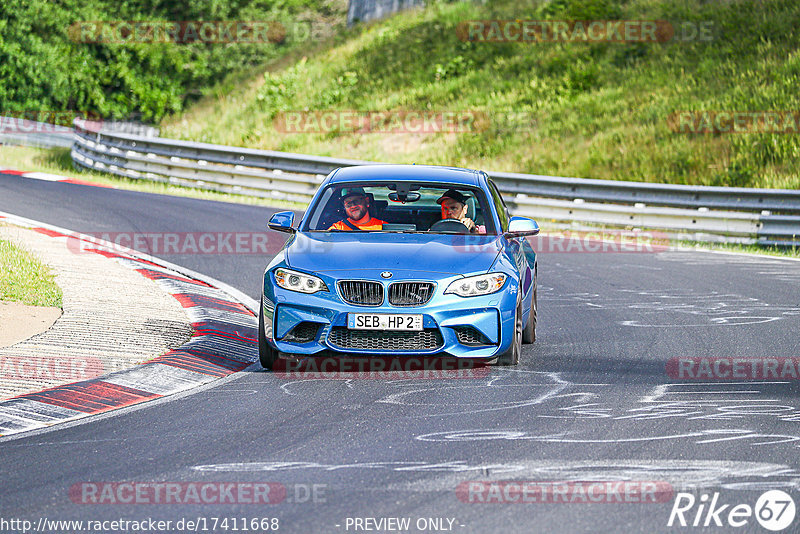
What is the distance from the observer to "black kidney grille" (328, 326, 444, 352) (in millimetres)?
8172

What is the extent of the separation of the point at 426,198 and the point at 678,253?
27.4 ft

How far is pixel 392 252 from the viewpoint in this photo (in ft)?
28.1

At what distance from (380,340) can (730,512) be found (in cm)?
352

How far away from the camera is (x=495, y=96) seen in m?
33.7

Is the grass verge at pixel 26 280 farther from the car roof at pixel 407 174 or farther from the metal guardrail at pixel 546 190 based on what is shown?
the metal guardrail at pixel 546 190

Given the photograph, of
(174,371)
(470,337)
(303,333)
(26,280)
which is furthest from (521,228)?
(26,280)

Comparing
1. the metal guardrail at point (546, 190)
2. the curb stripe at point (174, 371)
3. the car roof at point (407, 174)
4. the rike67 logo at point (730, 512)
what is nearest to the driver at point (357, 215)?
the car roof at point (407, 174)

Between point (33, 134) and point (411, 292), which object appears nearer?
point (411, 292)

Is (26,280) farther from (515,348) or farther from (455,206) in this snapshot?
(515,348)

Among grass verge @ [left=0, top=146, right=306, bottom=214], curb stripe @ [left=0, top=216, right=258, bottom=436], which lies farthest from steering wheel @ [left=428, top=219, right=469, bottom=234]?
grass verge @ [left=0, top=146, right=306, bottom=214]

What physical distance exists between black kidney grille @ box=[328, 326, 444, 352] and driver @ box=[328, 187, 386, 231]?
60.9 inches

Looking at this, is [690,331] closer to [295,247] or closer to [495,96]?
[295,247]

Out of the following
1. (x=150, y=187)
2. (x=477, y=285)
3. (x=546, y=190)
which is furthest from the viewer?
(x=150, y=187)

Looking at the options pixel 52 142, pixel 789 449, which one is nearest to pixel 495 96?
pixel 52 142
